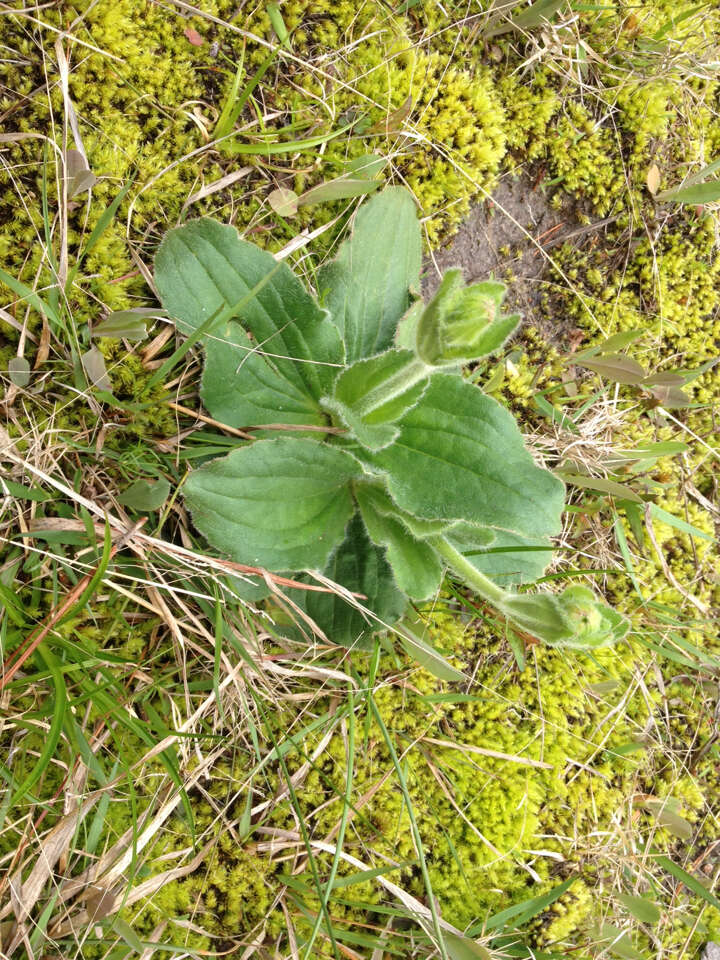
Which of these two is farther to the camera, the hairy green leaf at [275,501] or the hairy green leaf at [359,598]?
the hairy green leaf at [359,598]

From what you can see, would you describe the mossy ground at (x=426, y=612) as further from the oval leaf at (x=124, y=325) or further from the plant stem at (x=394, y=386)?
the plant stem at (x=394, y=386)

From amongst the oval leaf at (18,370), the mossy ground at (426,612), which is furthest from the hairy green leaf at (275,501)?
the oval leaf at (18,370)

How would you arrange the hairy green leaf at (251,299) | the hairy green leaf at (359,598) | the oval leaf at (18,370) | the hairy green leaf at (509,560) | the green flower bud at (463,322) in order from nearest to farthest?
1. the green flower bud at (463,322)
2. the oval leaf at (18,370)
3. the hairy green leaf at (251,299)
4. the hairy green leaf at (359,598)
5. the hairy green leaf at (509,560)

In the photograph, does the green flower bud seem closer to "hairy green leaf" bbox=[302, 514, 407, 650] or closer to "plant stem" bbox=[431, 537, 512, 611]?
"plant stem" bbox=[431, 537, 512, 611]

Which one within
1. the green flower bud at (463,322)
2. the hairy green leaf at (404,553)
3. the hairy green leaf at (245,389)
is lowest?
the hairy green leaf at (404,553)

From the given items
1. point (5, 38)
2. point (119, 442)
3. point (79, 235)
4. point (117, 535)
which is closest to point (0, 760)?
point (117, 535)

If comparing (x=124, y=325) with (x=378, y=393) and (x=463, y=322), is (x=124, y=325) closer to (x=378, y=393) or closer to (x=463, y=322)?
(x=378, y=393)

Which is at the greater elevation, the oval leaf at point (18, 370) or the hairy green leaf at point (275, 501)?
the oval leaf at point (18, 370)

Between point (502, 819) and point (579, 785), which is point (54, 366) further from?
point (579, 785)
